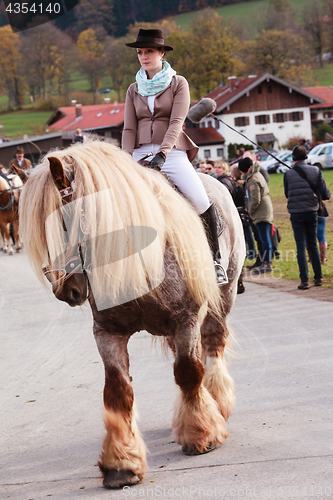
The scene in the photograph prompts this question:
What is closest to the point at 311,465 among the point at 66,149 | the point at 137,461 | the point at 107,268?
the point at 137,461

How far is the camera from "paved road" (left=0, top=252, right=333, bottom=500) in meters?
3.28

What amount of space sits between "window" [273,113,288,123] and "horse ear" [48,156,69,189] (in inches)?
2741

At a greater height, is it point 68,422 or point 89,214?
point 89,214

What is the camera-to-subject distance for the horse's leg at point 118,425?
11.0 ft

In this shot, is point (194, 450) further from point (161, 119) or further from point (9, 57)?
point (9, 57)

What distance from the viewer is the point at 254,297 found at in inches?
351

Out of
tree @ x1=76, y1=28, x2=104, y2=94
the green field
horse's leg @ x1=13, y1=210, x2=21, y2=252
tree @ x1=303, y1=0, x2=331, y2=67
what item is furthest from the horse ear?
tree @ x1=303, y1=0, x2=331, y2=67

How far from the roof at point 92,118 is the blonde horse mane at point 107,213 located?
59.4m

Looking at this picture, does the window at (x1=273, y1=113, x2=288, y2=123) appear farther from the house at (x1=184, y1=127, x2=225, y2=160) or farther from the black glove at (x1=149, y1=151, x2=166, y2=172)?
the black glove at (x1=149, y1=151, x2=166, y2=172)

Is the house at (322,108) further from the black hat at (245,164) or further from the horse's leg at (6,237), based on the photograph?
the black hat at (245,164)

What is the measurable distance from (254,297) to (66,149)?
6159 mm

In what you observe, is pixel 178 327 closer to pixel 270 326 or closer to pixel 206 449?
pixel 206 449

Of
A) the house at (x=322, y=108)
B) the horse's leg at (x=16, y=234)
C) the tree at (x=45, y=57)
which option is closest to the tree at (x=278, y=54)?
the house at (x=322, y=108)

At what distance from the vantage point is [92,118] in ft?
218
